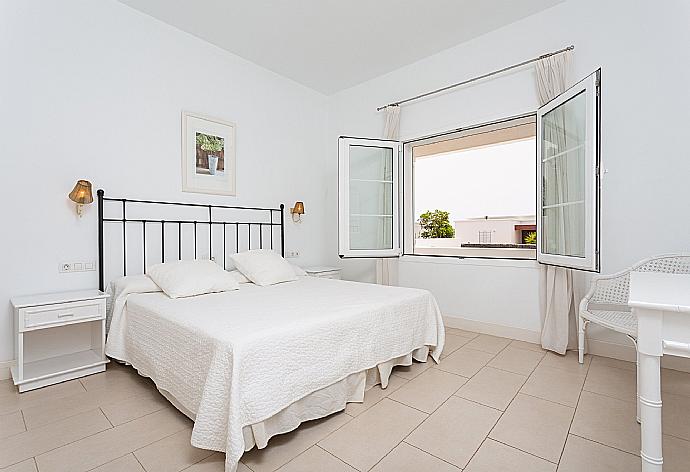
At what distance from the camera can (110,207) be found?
292 centimetres

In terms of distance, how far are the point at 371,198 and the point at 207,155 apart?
1936 mm

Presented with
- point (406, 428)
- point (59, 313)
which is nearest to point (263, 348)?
point (406, 428)

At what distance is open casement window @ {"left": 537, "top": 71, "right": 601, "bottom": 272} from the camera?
2338mm

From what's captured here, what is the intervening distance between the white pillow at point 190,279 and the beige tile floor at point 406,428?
2.26ft

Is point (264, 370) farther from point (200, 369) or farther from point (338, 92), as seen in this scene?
point (338, 92)

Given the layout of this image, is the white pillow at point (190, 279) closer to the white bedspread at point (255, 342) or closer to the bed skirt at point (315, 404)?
the white bedspread at point (255, 342)

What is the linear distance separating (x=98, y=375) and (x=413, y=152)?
388 cm

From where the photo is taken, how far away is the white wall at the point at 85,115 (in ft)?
8.10

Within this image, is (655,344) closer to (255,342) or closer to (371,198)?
(255,342)

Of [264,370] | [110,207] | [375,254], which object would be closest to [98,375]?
[110,207]

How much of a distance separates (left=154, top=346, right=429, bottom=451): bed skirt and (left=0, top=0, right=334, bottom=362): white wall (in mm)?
1543

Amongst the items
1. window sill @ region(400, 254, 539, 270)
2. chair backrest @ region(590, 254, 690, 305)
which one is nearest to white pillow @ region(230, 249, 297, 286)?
window sill @ region(400, 254, 539, 270)

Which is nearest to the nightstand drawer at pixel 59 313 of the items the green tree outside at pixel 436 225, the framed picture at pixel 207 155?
the framed picture at pixel 207 155

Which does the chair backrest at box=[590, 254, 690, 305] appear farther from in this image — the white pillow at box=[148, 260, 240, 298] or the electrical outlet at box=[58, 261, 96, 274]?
the electrical outlet at box=[58, 261, 96, 274]
